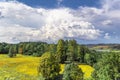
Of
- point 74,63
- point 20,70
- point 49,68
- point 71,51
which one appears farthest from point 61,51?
point 74,63

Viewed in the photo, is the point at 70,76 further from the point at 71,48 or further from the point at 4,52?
the point at 4,52

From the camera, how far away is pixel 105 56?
78.5 meters

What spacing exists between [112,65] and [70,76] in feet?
41.7

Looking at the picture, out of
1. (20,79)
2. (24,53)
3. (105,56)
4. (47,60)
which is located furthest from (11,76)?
(24,53)

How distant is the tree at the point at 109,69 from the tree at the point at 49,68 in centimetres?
2065

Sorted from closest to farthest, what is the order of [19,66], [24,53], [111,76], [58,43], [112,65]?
[111,76]
[112,65]
[19,66]
[58,43]
[24,53]

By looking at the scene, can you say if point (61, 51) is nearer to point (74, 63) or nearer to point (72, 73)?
point (74, 63)

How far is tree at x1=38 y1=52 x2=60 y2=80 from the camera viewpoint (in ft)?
307

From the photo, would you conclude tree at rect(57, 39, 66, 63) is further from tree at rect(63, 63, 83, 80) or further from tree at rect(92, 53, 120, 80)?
tree at rect(92, 53, 120, 80)

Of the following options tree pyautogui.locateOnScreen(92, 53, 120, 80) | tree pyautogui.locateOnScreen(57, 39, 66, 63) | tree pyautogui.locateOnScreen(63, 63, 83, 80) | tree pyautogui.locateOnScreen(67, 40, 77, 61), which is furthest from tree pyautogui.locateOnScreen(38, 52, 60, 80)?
tree pyautogui.locateOnScreen(67, 40, 77, 61)

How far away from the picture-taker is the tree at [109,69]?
68.2 metres

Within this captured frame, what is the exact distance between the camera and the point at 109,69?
71688 mm

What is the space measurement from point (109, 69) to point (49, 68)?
27.0m

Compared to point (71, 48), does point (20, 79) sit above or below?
below
